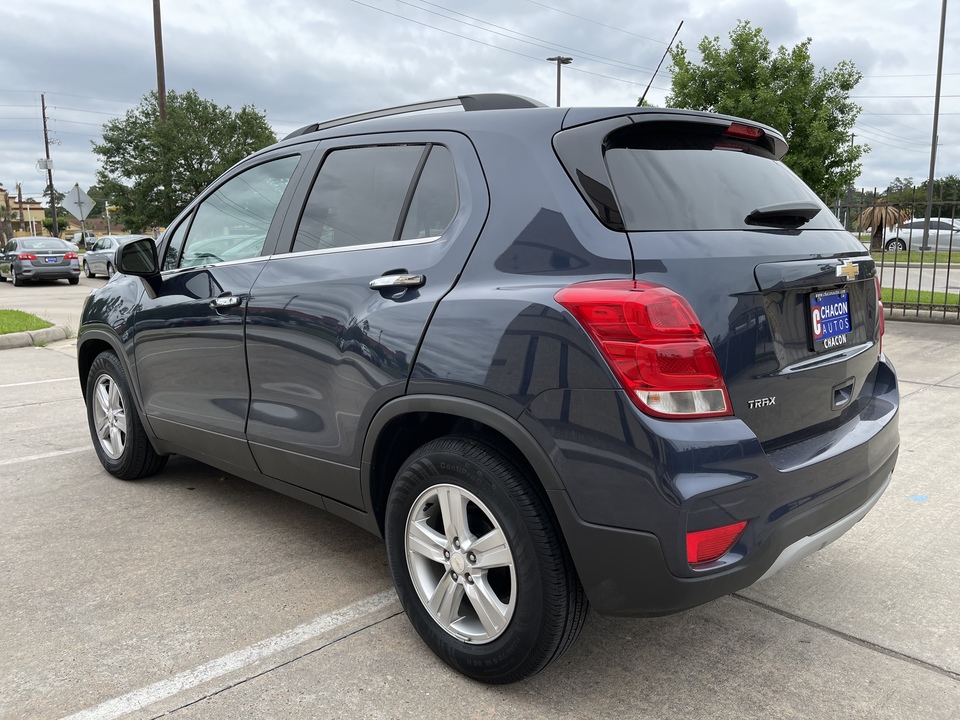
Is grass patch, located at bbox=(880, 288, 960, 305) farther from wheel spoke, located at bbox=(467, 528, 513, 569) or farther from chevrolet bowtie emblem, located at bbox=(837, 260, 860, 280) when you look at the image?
wheel spoke, located at bbox=(467, 528, 513, 569)

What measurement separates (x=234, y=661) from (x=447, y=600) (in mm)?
736

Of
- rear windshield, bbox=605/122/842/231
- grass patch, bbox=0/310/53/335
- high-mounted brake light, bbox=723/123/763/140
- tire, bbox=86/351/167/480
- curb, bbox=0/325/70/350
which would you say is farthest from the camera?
grass patch, bbox=0/310/53/335

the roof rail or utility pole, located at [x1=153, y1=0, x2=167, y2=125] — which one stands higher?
utility pole, located at [x1=153, y1=0, x2=167, y2=125]

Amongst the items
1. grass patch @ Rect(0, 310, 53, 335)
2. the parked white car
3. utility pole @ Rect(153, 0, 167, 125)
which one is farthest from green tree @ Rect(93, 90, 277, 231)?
the parked white car

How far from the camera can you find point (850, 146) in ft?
51.1

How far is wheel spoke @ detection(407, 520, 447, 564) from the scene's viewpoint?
8.31 feet

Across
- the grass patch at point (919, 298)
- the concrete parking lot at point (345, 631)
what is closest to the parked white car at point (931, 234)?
the grass patch at point (919, 298)

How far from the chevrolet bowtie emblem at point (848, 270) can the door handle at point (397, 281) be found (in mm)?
1326

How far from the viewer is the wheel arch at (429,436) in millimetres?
2225

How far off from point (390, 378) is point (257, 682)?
40.5 inches

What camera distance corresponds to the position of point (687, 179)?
246 centimetres

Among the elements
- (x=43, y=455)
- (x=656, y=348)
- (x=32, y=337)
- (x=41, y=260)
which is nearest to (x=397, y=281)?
(x=656, y=348)

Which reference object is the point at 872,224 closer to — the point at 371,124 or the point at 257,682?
the point at 371,124

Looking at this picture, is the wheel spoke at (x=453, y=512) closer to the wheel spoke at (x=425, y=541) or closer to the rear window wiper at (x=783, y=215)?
the wheel spoke at (x=425, y=541)
